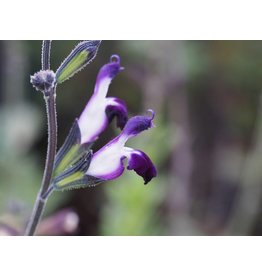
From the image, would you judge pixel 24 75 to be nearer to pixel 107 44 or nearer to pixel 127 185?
pixel 107 44

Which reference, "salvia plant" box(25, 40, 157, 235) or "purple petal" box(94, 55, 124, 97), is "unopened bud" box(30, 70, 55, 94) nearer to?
"salvia plant" box(25, 40, 157, 235)

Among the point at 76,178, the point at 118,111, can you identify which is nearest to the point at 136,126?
the point at 118,111

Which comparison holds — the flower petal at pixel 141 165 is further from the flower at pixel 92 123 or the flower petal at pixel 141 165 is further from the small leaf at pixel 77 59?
the small leaf at pixel 77 59

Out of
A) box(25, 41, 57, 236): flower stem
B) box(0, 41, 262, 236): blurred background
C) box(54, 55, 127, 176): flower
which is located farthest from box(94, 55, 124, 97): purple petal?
box(0, 41, 262, 236): blurred background

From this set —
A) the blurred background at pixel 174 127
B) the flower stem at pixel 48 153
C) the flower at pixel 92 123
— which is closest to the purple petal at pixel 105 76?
the flower at pixel 92 123

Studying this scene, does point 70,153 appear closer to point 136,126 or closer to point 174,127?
point 136,126

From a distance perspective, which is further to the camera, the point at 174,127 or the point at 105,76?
the point at 174,127

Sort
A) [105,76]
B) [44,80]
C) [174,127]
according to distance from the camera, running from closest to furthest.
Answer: [44,80], [105,76], [174,127]
